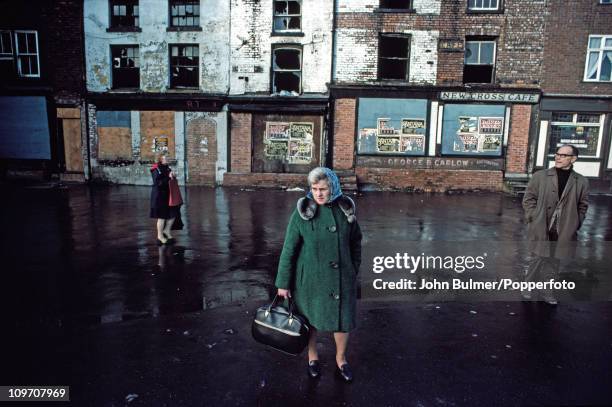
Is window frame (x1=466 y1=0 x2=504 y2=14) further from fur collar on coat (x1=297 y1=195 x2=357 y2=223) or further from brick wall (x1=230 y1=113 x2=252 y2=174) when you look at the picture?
fur collar on coat (x1=297 y1=195 x2=357 y2=223)

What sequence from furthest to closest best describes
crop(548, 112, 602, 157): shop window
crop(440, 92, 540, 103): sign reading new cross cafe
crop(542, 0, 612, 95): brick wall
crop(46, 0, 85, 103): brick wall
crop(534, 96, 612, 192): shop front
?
crop(46, 0, 85, 103): brick wall
crop(548, 112, 602, 157): shop window
crop(534, 96, 612, 192): shop front
crop(440, 92, 540, 103): sign reading new cross cafe
crop(542, 0, 612, 95): brick wall

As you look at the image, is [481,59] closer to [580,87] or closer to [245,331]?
[580,87]

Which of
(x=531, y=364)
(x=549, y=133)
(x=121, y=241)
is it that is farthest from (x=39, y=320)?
(x=549, y=133)

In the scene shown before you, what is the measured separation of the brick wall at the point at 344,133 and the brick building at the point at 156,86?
4.88m

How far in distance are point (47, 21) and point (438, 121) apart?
17.5m

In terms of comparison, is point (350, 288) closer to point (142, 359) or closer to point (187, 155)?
point (142, 359)

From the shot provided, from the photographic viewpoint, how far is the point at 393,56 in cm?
1666

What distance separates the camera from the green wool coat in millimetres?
3289

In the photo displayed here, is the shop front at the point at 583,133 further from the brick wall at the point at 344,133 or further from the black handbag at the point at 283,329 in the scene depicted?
the black handbag at the point at 283,329

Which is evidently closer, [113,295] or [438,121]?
[113,295]

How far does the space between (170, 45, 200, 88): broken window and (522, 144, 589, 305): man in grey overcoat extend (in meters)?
15.6

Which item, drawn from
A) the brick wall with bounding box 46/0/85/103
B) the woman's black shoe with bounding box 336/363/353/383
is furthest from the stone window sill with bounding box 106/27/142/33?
the woman's black shoe with bounding box 336/363/353/383

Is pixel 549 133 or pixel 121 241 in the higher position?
pixel 549 133

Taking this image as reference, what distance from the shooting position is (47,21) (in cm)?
1736
